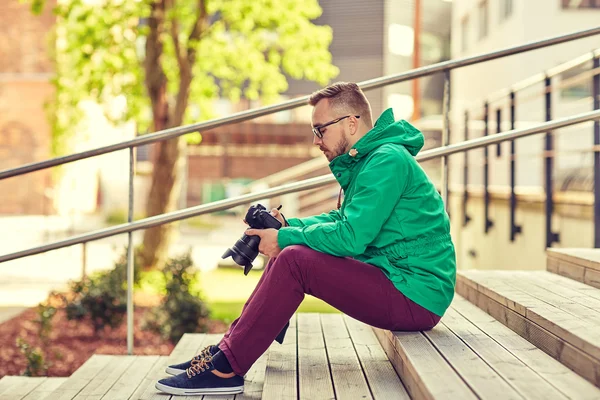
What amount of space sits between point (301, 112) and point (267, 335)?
80.0ft

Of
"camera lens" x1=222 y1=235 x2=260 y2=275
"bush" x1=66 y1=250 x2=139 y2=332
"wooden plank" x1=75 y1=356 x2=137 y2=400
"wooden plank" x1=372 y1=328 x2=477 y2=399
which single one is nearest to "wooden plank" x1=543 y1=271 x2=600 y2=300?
"wooden plank" x1=372 y1=328 x2=477 y2=399

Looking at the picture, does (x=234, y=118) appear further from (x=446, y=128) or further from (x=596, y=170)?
(x=596, y=170)

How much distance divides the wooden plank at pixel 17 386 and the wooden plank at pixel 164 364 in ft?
2.19

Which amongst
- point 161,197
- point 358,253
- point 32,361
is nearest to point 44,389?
point 32,361

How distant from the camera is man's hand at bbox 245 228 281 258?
2.95 m

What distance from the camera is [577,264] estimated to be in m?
3.78

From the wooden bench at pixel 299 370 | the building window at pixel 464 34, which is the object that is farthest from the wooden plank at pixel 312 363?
the building window at pixel 464 34

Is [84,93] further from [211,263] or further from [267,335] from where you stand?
[267,335]

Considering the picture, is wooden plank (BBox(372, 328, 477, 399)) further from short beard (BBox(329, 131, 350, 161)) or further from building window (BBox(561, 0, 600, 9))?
building window (BBox(561, 0, 600, 9))

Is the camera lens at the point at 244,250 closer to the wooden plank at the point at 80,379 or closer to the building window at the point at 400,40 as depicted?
the wooden plank at the point at 80,379

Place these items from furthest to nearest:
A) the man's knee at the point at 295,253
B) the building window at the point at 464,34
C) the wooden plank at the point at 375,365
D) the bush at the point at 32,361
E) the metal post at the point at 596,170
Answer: the building window at the point at 464,34
the bush at the point at 32,361
the metal post at the point at 596,170
the man's knee at the point at 295,253
the wooden plank at the point at 375,365

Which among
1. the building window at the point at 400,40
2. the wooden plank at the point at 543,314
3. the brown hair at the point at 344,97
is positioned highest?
the building window at the point at 400,40

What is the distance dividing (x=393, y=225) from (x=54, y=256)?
11.8 meters

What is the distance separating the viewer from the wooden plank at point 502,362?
2279mm
